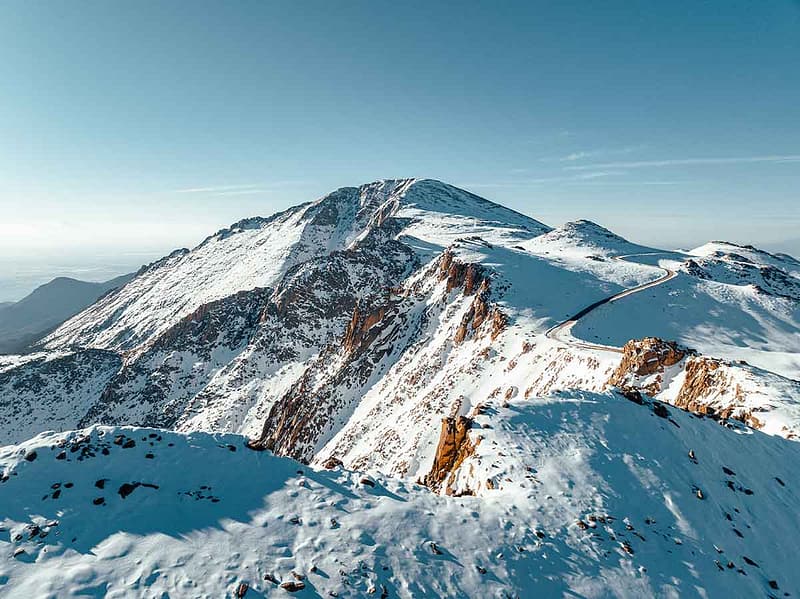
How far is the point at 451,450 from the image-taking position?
16031 millimetres

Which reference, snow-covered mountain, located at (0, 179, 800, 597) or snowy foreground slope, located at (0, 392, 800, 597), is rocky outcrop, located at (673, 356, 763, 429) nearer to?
snow-covered mountain, located at (0, 179, 800, 597)

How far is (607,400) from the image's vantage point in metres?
16.7

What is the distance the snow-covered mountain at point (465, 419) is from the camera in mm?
8969

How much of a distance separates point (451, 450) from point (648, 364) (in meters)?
17.9

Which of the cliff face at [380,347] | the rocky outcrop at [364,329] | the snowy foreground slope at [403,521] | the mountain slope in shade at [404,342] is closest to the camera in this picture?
the snowy foreground slope at [403,521]

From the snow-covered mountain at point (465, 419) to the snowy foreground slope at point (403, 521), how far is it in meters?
0.07

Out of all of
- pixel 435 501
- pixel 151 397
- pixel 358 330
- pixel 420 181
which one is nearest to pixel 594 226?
pixel 358 330

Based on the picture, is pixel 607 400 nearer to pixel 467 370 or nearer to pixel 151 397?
pixel 467 370

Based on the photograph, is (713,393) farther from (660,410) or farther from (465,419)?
(465,419)

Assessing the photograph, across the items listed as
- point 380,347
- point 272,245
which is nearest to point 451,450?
point 380,347

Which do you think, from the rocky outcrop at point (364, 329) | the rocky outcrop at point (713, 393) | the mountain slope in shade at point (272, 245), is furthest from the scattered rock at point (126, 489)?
the mountain slope in shade at point (272, 245)

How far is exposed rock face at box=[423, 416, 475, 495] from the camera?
48.6ft

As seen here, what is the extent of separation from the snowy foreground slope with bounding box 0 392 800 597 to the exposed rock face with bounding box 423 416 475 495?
866 mm

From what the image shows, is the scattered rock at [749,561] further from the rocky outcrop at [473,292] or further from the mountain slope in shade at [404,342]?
the rocky outcrop at [473,292]
